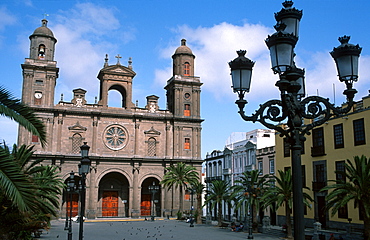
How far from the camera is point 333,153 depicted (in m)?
34.8

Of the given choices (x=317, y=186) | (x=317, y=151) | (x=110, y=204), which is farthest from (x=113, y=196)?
(x=317, y=151)

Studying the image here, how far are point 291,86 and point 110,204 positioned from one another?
47.7m

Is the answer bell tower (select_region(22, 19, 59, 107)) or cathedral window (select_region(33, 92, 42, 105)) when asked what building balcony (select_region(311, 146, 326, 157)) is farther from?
cathedral window (select_region(33, 92, 42, 105))

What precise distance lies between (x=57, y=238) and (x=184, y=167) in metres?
22.7

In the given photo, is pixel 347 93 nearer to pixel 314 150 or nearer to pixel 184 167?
pixel 314 150

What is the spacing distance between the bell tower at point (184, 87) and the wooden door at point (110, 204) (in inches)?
560

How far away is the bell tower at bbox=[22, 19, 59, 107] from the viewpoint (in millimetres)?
49000

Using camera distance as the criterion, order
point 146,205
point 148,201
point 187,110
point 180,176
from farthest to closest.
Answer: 1. point 187,110
2. point 148,201
3. point 146,205
4. point 180,176

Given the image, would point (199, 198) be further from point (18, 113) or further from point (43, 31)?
point (18, 113)

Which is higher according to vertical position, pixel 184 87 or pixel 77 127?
pixel 184 87

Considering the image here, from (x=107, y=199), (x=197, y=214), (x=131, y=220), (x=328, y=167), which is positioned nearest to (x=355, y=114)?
(x=328, y=167)

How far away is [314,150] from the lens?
37000 mm

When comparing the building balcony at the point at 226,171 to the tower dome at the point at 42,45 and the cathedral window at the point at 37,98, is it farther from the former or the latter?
the tower dome at the point at 42,45

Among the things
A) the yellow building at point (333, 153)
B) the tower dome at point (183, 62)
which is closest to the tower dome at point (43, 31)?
the tower dome at point (183, 62)
